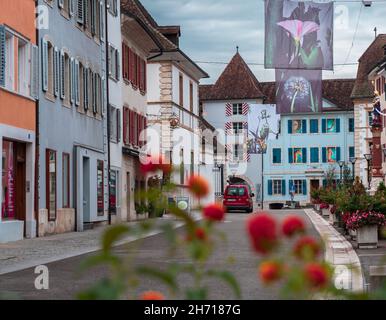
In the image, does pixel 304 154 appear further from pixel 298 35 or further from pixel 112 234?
pixel 112 234

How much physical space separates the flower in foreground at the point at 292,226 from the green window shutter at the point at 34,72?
23499mm

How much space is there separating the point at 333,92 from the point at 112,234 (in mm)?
94568

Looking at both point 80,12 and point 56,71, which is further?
point 80,12

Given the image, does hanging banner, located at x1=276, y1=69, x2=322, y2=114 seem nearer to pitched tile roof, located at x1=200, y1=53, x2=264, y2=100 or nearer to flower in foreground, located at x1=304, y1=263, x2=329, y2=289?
flower in foreground, located at x1=304, y1=263, x2=329, y2=289

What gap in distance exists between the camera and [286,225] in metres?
1.99

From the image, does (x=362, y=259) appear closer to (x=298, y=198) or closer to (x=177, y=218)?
(x=177, y=218)

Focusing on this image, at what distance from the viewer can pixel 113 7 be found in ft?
121

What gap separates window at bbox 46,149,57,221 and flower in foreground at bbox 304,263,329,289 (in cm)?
2489

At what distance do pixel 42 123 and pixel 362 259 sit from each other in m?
12.6

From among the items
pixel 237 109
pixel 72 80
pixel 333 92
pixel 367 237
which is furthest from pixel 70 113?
pixel 333 92

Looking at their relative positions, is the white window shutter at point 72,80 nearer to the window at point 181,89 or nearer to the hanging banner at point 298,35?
the hanging banner at point 298,35

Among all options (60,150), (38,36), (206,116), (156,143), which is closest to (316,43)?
(38,36)

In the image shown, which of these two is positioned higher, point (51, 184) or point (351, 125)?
point (351, 125)

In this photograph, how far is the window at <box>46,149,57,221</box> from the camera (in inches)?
1047
